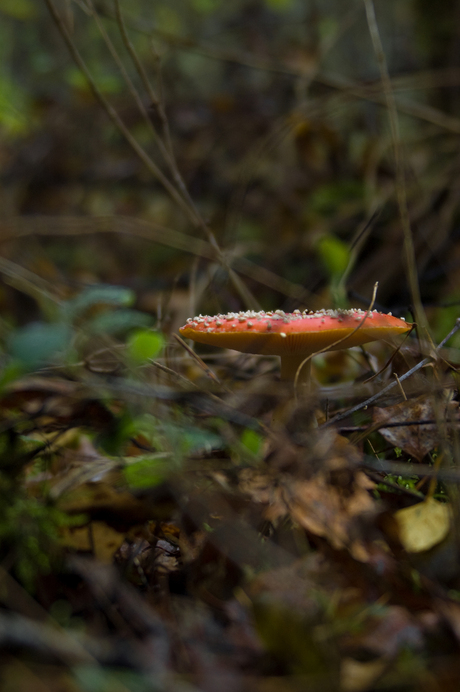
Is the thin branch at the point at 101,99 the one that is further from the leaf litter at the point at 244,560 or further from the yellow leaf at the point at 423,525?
the yellow leaf at the point at 423,525

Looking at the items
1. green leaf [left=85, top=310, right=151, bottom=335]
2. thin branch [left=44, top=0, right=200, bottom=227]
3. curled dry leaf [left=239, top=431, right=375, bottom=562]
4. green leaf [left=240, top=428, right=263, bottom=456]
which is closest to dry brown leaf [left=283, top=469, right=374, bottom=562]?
curled dry leaf [left=239, top=431, right=375, bottom=562]

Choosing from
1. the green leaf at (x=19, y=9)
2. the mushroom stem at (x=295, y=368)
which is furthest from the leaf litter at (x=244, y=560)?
the green leaf at (x=19, y=9)

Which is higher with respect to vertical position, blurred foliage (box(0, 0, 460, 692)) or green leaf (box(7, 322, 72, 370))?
green leaf (box(7, 322, 72, 370))

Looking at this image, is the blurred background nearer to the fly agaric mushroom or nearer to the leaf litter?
the fly agaric mushroom

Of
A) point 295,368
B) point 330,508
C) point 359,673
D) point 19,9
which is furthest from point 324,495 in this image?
point 19,9

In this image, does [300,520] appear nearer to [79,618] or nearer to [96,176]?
[79,618]

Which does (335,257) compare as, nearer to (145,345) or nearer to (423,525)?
(145,345)
